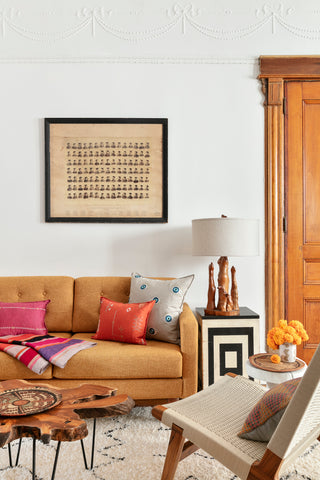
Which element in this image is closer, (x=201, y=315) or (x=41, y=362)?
(x=41, y=362)

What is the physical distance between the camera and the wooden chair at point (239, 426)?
3.66ft

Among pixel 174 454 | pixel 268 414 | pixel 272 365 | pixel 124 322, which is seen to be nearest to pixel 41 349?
pixel 124 322

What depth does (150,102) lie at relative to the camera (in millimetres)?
3201

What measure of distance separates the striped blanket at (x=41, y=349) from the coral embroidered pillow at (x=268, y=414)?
1248mm

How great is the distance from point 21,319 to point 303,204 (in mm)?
2421

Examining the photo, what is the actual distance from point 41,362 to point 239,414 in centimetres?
123

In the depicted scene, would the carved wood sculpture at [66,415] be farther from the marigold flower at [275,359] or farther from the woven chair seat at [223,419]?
the marigold flower at [275,359]

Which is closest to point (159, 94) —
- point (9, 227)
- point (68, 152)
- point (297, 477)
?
point (68, 152)

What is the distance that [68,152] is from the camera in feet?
10.4

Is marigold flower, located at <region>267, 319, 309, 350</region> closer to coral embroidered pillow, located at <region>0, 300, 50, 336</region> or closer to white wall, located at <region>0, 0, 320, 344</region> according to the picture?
white wall, located at <region>0, 0, 320, 344</region>

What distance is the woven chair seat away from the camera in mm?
1288

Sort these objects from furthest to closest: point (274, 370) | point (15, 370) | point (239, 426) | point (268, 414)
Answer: point (15, 370) → point (274, 370) → point (239, 426) → point (268, 414)

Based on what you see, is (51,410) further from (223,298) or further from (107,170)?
(107,170)

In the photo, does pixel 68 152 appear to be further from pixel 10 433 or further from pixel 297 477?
pixel 297 477
